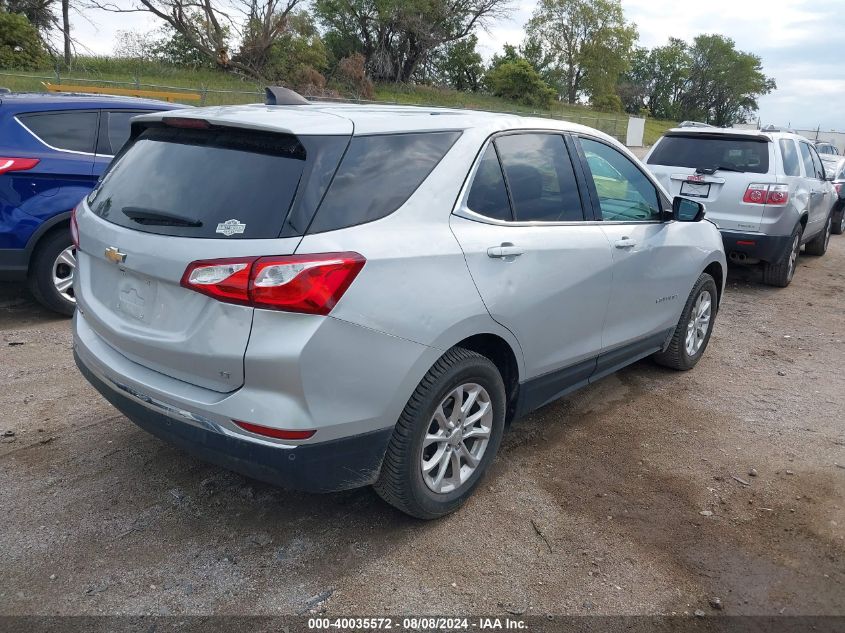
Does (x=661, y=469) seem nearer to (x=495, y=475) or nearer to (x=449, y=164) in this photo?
(x=495, y=475)

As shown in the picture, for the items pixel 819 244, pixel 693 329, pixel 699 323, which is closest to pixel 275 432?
pixel 693 329

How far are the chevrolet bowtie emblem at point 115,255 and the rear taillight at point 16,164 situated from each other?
312 centimetres

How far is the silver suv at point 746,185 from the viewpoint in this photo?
8094mm

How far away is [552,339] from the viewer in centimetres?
365

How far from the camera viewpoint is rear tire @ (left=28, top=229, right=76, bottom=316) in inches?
224

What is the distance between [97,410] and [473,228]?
262 cm

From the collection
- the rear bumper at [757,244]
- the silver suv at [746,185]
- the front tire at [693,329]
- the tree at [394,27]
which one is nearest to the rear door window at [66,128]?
the front tire at [693,329]

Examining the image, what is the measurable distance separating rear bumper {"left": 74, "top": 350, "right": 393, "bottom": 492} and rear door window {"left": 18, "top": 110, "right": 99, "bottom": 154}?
3.83 meters

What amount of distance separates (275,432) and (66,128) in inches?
182

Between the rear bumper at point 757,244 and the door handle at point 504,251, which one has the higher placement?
the door handle at point 504,251

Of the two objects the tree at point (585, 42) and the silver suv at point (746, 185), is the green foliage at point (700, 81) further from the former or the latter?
the silver suv at point (746, 185)

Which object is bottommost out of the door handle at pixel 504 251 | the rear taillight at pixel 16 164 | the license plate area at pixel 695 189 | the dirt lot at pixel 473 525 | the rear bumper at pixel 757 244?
the dirt lot at pixel 473 525

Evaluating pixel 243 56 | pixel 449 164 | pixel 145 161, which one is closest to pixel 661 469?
pixel 449 164

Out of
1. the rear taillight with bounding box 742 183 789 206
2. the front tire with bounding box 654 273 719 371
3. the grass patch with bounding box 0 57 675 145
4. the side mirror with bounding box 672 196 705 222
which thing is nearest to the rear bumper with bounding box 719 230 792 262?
the rear taillight with bounding box 742 183 789 206
